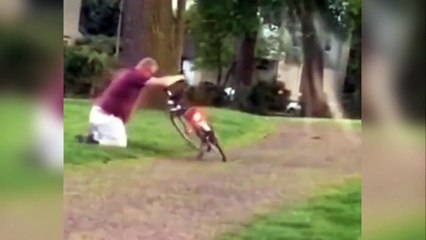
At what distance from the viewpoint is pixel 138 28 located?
2.03 metres

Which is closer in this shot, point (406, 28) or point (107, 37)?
point (406, 28)

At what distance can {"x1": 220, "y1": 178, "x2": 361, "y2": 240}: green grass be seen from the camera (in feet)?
6.47

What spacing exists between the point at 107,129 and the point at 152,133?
0.11 m

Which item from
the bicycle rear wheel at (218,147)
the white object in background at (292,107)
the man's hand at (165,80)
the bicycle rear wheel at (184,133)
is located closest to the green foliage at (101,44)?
the man's hand at (165,80)

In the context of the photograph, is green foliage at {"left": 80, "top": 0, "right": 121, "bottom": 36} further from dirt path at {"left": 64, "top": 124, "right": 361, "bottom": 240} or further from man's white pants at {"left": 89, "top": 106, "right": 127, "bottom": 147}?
dirt path at {"left": 64, "top": 124, "right": 361, "bottom": 240}

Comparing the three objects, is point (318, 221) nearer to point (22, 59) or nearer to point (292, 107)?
point (292, 107)

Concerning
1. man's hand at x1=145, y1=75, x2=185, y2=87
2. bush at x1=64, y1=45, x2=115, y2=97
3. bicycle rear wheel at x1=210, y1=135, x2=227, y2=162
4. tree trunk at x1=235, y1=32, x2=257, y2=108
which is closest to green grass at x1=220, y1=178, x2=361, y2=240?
bicycle rear wheel at x1=210, y1=135, x2=227, y2=162

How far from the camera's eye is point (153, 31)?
2035 millimetres

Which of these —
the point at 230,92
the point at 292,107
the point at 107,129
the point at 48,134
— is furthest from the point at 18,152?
the point at 292,107

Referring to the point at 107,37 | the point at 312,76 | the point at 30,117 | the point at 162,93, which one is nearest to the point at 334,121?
the point at 312,76

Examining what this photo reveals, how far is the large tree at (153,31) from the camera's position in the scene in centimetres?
201

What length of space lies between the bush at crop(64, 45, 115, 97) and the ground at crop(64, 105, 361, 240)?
184 millimetres

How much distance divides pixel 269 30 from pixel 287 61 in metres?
0.09

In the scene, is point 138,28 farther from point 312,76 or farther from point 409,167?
point 409,167
